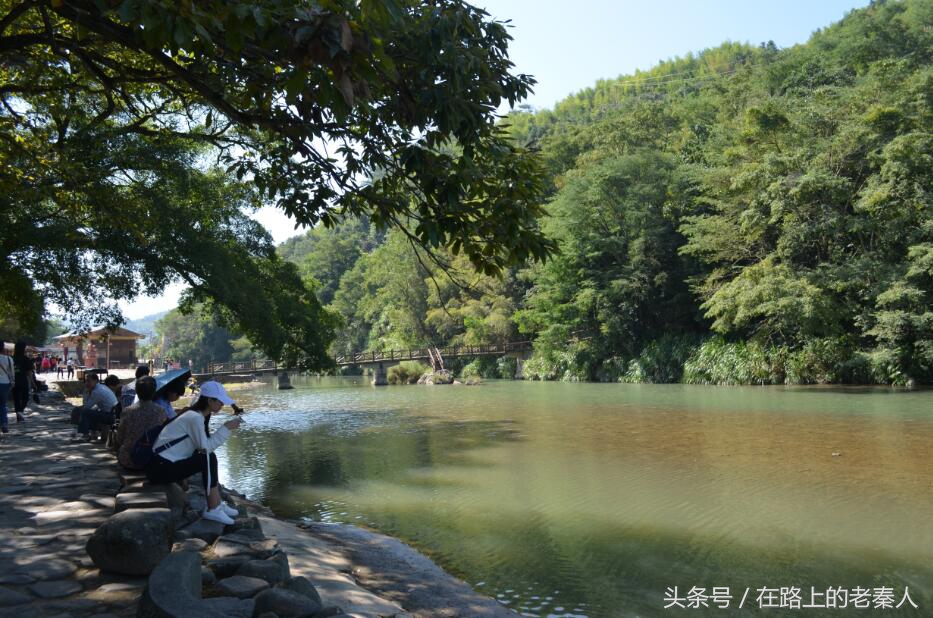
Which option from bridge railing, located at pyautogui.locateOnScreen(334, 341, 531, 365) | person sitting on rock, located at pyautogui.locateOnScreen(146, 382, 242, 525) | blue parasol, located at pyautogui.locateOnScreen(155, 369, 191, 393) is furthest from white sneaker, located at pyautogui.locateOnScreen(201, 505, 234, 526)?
bridge railing, located at pyautogui.locateOnScreen(334, 341, 531, 365)

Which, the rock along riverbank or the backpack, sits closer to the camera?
the rock along riverbank

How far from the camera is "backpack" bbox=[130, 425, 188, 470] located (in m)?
4.62

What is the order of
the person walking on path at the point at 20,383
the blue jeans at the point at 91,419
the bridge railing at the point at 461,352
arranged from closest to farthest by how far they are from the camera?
the blue jeans at the point at 91,419, the person walking on path at the point at 20,383, the bridge railing at the point at 461,352

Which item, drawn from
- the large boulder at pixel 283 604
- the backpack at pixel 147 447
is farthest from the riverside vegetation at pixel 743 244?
the large boulder at pixel 283 604

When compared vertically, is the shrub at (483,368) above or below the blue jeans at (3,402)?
below

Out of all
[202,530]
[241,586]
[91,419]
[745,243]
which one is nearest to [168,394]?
[202,530]

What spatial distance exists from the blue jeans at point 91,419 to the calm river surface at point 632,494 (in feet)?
7.47

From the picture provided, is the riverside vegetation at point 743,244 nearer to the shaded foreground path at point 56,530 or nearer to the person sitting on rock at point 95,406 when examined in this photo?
the person sitting on rock at point 95,406

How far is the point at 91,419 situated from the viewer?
8.70m

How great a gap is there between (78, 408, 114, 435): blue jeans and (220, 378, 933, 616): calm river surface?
89.6 inches

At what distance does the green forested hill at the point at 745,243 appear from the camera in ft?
72.7

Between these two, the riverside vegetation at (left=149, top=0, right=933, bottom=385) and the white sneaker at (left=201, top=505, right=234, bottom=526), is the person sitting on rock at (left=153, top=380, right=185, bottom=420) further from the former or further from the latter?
the riverside vegetation at (left=149, top=0, right=933, bottom=385)

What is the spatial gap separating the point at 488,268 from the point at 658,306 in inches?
1101

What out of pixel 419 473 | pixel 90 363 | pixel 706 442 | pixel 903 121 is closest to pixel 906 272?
pixel 903 121
